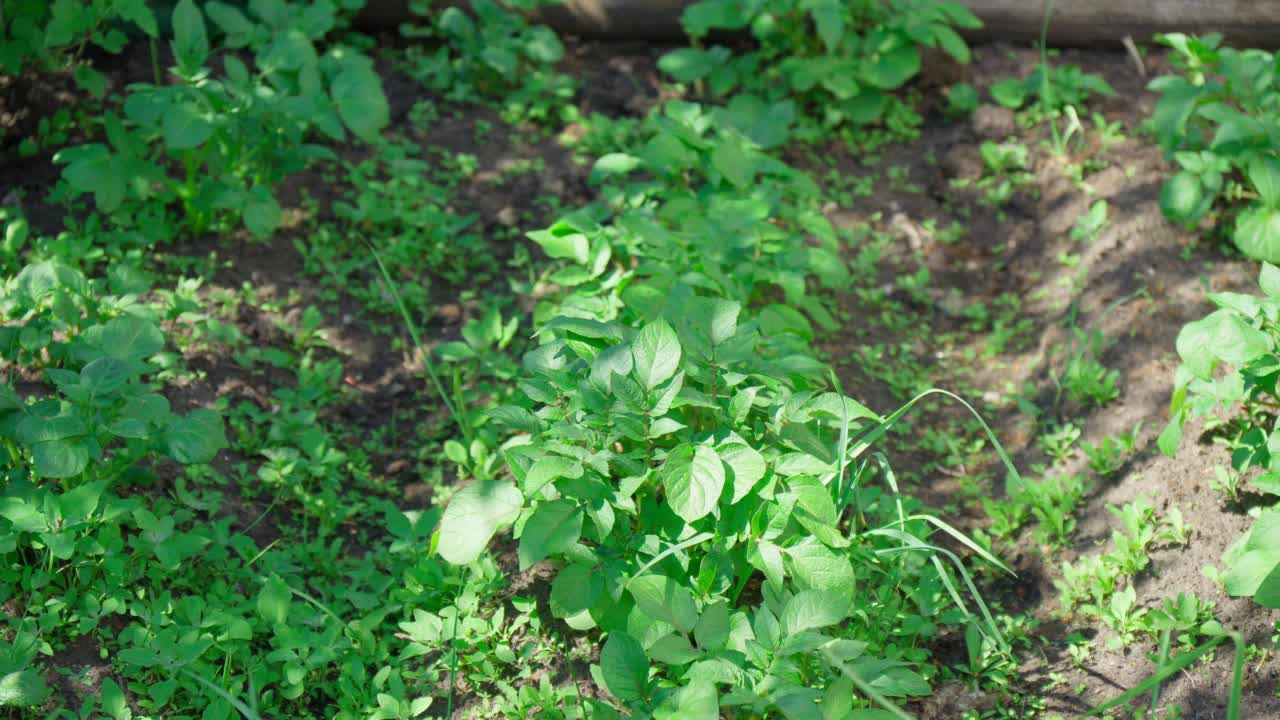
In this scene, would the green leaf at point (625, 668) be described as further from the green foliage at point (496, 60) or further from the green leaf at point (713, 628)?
the green foliage at point (496, 60)

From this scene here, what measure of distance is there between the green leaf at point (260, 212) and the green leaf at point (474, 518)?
1523 mm

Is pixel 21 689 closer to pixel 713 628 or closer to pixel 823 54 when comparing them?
pixel 713 628

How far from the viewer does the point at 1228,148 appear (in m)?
3.50

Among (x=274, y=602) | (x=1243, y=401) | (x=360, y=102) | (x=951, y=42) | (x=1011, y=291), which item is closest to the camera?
(x=274, y=602)

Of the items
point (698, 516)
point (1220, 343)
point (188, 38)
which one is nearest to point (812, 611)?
point (698, 516)

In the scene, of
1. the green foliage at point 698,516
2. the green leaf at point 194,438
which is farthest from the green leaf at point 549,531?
the green leaf at point 194,438

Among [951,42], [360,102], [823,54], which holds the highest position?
[360,102]

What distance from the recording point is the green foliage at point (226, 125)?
11.0ft

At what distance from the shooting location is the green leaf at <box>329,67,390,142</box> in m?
3.55

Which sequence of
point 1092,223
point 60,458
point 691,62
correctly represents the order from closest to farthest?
point 60,458
point 1092,223
point 691,62

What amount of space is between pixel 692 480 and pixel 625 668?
16.5 inches

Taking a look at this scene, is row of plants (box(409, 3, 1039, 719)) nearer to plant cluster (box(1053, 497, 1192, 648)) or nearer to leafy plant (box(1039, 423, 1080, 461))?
plant cluster (box(1053, 497, 1192, 648))

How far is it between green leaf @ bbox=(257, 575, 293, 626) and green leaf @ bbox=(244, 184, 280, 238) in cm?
143

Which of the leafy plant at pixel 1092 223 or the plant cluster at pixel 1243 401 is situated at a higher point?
the plant cluster at pixel 1243 401
